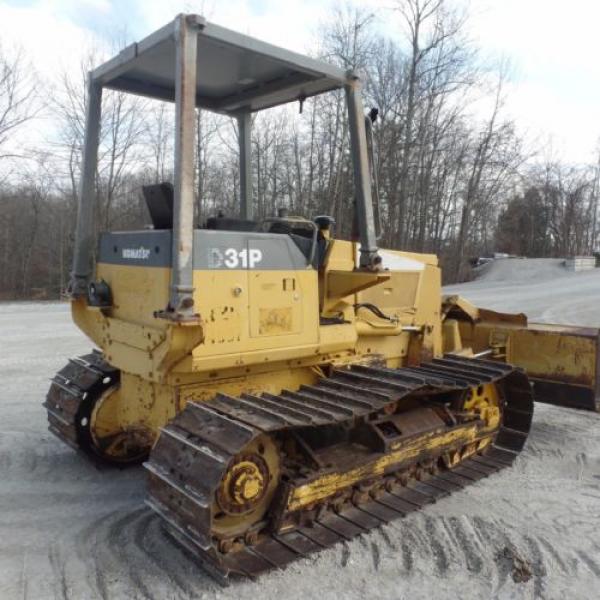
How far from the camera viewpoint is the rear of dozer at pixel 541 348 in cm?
557

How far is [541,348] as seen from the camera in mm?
Result: 5910

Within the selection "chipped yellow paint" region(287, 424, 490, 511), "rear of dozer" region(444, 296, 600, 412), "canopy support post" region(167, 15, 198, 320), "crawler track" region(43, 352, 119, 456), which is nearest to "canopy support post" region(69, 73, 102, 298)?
"crawler track" region(43, 352, 119, 456)

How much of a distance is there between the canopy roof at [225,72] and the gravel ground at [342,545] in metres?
3.01

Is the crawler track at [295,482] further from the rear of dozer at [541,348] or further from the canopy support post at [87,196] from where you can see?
the canopy support post at [87,196]

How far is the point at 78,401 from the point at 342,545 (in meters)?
2.29

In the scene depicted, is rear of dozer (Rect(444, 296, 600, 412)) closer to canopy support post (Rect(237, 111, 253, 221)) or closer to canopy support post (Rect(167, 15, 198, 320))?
canopy support post (Rect(237, 111, 253, 221))

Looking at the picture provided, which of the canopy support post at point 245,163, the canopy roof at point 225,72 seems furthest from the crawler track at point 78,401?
the canopy roof at point 225,72

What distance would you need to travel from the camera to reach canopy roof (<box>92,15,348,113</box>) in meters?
3.47

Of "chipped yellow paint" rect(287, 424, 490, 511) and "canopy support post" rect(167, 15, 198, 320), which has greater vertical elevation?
"canopy support post" rect(167, 15, 198, 320)

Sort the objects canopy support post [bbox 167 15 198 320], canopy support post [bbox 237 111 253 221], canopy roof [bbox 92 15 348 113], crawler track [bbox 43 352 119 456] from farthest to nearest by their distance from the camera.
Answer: canopy support post [bbox 237 111 253 221] → crawler track [bbox 43 352 119 456] → canopy roof [bbox 92 15 348 113] → canopy support post [bbox 167 15 198 320]

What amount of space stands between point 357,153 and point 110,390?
2.61 meters

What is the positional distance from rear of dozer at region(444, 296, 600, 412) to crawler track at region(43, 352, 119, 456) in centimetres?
349

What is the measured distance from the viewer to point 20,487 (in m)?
4.38

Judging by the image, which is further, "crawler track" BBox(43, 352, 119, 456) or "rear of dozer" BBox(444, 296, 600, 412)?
"rear of dozer" BBox(444, 296, 600, 412)
